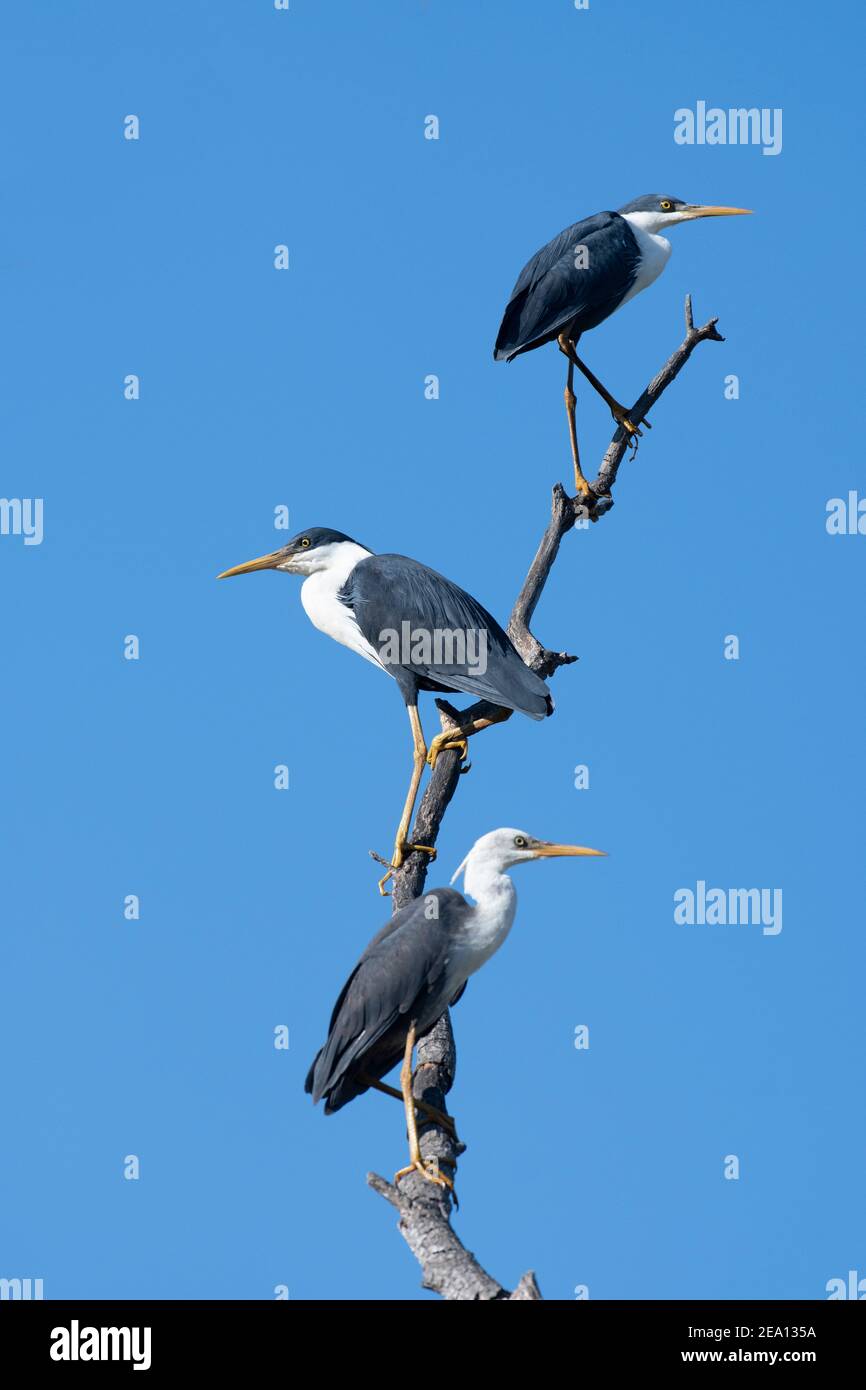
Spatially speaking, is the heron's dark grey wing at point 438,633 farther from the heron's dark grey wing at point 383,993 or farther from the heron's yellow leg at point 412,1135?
the heron's yellow leg at point 412,1135

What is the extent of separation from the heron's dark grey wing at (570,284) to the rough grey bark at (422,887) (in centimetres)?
99

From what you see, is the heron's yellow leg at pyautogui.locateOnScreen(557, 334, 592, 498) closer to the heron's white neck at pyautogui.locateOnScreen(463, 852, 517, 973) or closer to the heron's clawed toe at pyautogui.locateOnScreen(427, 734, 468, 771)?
the heron's clawed toe at pyautogui.locateOnScreen(427, 734, 468, 771)

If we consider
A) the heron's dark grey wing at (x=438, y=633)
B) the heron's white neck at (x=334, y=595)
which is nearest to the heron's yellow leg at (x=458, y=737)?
the heron's dark grey wing at (x=438, y=633)

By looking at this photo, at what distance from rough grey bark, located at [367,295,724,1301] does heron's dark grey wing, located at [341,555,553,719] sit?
0.30 metres

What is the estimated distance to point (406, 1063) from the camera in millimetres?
8156

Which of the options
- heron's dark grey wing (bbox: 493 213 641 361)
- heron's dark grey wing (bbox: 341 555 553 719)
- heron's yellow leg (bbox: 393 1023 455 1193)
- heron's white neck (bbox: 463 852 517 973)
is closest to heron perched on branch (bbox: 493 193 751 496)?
heron's dark grey wing (bbox: 493 213 641 361)

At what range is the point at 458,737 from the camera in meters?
10.1

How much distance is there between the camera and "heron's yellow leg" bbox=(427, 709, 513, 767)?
10.1m

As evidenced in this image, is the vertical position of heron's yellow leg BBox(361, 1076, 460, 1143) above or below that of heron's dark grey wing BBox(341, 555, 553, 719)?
below

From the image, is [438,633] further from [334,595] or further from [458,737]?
[334,595]

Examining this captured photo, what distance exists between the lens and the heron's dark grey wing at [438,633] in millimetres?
9891
